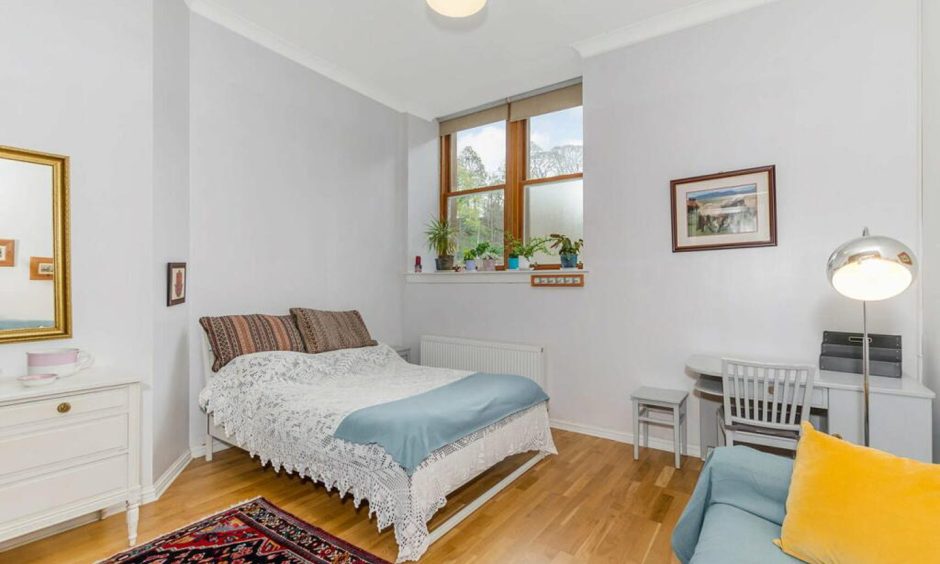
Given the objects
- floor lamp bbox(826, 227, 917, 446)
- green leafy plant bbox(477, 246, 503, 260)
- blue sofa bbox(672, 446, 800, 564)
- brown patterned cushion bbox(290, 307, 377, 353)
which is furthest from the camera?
green leafy plant bbox(477, 246, 503, 260)

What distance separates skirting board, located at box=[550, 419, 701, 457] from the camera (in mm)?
3266

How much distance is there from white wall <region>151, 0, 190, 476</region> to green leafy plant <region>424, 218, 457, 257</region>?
2.41 meters

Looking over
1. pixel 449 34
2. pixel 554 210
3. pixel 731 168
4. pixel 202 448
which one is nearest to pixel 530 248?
pixel 554 210

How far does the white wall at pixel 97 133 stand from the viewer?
2.17 meters

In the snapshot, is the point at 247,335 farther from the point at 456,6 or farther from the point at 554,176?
the point at 554,176

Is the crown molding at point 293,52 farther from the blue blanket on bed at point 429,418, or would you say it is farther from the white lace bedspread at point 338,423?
the blue blanket on bed at point 429,418

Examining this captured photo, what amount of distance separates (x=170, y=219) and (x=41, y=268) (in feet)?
2.38

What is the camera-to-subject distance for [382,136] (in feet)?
15.4

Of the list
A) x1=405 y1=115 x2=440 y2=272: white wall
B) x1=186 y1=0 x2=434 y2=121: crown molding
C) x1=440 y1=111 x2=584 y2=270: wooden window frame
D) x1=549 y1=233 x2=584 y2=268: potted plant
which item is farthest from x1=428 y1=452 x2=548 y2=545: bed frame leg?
x1=186 y1=0 x2=434 y2=121: crown molding

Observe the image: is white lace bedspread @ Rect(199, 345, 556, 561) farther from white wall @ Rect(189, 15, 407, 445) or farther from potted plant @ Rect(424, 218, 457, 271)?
potted plant @ Rect(424, 218, 457, 271)

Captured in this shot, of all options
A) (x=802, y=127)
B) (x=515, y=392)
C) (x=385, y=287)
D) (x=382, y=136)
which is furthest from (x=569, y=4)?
(x=385, y=287)

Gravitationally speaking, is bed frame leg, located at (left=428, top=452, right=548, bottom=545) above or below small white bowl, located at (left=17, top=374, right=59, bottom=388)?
below

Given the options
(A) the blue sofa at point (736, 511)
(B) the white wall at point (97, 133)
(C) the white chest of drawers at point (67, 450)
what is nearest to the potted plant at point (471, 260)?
(B) the white wall at point (97, 133)

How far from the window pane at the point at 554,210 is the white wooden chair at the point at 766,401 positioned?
1.93m
